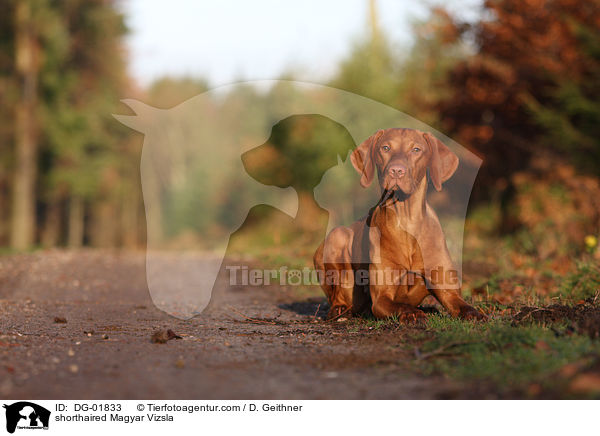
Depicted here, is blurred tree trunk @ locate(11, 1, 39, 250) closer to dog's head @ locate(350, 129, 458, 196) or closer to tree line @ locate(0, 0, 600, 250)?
tree line @ locate(0, 0, 600, 250)

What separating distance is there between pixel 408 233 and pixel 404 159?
2.20 ft

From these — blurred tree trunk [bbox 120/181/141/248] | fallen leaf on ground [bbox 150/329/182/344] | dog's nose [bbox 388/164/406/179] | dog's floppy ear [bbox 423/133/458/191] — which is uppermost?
blurred tree trunk [bbox 120/181/141/248]

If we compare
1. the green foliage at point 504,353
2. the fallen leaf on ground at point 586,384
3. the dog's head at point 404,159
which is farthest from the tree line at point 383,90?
the fallen leaf on ground at point 586,384

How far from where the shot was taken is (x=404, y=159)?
16.5ft

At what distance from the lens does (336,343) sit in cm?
470

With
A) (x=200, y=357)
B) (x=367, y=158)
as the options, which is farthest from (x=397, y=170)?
(x=200, y=357)

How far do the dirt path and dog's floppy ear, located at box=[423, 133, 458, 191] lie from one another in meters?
1.41

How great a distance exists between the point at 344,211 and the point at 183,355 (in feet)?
47.0

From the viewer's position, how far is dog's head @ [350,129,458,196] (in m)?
5.02

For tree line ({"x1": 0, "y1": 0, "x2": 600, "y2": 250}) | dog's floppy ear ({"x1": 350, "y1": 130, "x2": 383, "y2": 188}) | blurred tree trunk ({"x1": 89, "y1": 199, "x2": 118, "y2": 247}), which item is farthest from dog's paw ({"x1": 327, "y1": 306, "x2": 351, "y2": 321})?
blurred tree trunk ({"x1": 89, "y1": 199, "x2": 118, "y2": 247})

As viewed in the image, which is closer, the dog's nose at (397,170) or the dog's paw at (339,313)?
the dog's nose at (397,170)
